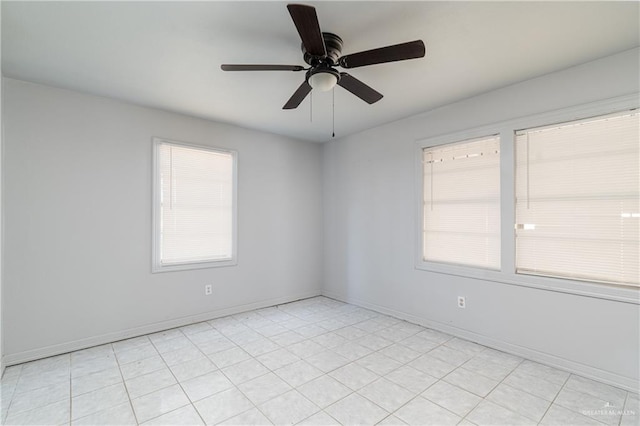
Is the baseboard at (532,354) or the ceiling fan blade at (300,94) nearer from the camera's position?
the ceiling fan blade at (300,94)

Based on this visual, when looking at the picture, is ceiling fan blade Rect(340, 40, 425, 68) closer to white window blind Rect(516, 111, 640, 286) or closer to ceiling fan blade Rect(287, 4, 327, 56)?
ceiling fan blade Rect(287, 4, 327, 56)

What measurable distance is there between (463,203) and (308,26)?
2622 millimetres

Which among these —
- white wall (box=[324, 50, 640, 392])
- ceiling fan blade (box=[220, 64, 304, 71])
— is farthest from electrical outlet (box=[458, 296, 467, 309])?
ceiling fan blade (box=[220, 64, 304, 71])

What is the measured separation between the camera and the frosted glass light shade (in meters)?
1.99

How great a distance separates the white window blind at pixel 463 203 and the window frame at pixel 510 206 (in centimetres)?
8

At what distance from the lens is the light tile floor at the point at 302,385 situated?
1961 mm

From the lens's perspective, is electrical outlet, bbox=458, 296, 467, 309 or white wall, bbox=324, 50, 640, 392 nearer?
white wall, bbox=324, 50, 640, 392

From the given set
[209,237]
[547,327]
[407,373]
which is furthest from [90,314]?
[547,327]

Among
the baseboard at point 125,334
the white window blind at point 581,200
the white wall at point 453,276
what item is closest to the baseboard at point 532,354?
the white wall at point 453,276

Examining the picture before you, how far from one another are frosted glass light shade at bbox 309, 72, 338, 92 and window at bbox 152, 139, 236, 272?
7.55 ft

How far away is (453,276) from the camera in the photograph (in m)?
3.32

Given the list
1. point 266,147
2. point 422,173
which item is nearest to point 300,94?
point 422,173

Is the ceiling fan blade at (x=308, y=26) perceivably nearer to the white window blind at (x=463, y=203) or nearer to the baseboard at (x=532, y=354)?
the white window blind at (x=463, y=203)

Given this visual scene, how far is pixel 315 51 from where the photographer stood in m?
1.78
